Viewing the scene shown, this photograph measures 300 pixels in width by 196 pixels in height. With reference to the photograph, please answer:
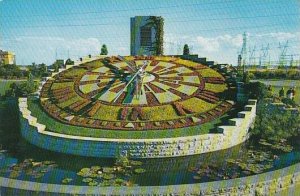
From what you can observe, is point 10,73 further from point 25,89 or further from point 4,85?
point 25,89

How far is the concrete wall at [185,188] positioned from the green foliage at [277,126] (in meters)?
4.49

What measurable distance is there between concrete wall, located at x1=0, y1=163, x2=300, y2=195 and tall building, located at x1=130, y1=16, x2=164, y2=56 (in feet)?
60.3

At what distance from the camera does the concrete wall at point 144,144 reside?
1452 centimetres

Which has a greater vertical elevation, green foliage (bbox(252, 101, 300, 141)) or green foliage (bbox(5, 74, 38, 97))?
green foliage (bbox(5, 74, 38, 97))

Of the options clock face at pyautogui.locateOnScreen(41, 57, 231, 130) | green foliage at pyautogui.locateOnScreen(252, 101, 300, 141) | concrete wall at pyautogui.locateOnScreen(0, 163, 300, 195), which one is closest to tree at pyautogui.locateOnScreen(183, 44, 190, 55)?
clock face at pyautogui.locateOnScreen(41, 57, 231, 130)

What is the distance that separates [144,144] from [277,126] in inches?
239

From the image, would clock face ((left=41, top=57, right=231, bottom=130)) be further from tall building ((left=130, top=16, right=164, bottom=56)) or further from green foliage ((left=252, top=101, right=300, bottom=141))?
tall building ((left=130, top=16, right=164, bottom=56))

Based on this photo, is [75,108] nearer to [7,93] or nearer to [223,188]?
[223,188]

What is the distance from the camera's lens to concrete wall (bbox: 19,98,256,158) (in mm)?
14516

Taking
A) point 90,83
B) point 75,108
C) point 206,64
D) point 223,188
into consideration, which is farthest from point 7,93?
point 223,188

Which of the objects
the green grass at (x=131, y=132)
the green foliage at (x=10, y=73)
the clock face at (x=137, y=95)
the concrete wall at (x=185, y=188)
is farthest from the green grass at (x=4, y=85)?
the concrete wall at (x=185, y=188)

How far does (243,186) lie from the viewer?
37.1ft

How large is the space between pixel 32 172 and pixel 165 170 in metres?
4.54

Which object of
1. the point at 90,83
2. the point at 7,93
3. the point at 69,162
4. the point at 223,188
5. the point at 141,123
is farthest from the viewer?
the point at 7,93
